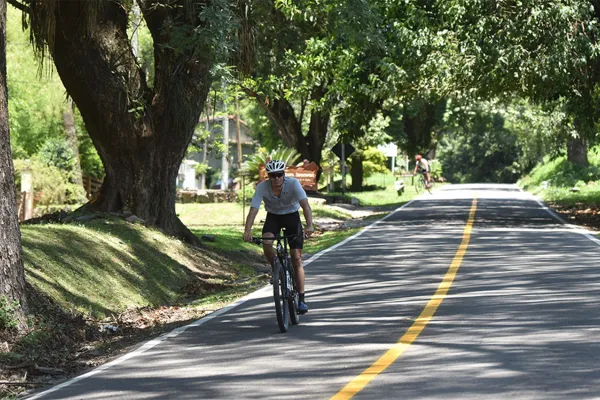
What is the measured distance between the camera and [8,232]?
536 inches

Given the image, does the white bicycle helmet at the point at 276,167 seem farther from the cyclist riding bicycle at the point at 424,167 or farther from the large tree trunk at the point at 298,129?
the cyclist riding bicycle at the point at 424,167

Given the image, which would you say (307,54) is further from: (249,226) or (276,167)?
(276,167)

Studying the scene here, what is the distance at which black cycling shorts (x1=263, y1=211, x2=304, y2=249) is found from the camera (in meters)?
14.0

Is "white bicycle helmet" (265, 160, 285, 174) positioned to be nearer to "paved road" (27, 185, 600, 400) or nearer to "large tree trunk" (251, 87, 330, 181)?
"paved road" (27, 185, 600, 400)

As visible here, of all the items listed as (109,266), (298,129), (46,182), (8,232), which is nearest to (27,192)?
(46,182)

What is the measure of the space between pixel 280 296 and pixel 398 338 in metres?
1.69

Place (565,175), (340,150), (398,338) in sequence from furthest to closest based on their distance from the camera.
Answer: (565,175) < (340,150) < (398,338)

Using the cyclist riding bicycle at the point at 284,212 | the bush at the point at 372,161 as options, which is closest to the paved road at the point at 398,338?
the cyclist riding bicycle at the point at 284,212

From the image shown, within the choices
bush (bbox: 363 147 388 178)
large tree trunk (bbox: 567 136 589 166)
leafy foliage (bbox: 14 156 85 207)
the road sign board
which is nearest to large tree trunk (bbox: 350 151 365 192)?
bush (bbox: 363 147 388 178)

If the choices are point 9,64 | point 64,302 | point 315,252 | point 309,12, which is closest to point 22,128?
point 9,64

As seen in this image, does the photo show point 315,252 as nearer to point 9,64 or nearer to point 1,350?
point 1,350

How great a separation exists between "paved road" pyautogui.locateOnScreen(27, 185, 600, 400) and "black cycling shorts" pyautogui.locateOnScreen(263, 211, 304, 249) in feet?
3.09

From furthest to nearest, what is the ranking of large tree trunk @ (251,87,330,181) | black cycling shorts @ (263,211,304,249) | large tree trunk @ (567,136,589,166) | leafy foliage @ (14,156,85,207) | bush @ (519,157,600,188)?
1. large tree trunk @ (567,136,589,166)
2. bush @ (519,157,600,188)
3. large tree trunk @ (251,87,330,181)
4. leafy foliage @ (14,156,85,207)
5. black cycling shorts @ (263,211,304,249)

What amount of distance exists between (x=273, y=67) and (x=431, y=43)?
796 centimetres
